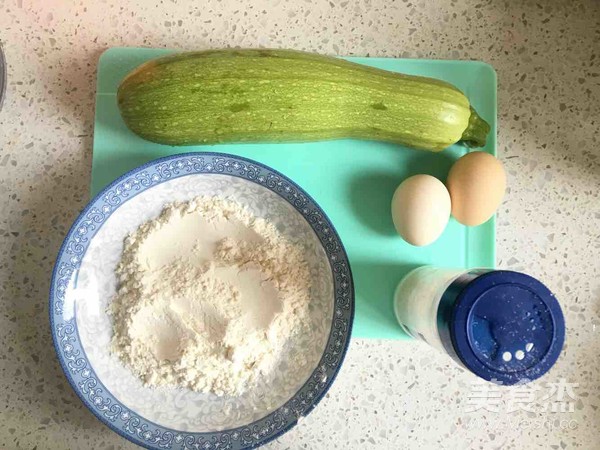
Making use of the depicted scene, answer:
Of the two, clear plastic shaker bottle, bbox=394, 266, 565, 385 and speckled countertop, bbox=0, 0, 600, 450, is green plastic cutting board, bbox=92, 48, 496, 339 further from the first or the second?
clear plastic shaker bottle, bbox=394, 266, 565, 385

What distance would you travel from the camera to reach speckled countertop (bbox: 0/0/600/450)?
33.8 inches

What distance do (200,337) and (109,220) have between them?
0.21m

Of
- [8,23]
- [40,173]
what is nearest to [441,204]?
[40,173]

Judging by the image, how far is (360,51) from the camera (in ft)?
2.92

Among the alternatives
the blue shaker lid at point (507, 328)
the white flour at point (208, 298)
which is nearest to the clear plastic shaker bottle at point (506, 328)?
the blue shaker lid at point (507, 328)

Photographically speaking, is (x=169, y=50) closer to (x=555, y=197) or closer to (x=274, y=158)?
(x=274, y=158)

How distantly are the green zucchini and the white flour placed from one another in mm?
124

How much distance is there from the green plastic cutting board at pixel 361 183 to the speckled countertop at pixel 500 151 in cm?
3

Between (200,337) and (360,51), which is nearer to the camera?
(200,337)

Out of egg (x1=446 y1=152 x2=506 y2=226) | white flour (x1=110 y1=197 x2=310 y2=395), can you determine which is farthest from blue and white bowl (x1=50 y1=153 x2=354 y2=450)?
egg (x1=446 y1=152 x2=506 y2=226)

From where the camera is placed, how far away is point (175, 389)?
31.9 inches

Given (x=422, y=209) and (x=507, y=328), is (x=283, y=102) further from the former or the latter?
(x=507, y=328)

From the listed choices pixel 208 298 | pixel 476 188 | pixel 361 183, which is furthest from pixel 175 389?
pixel 476 188

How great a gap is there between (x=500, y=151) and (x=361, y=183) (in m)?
0.23
